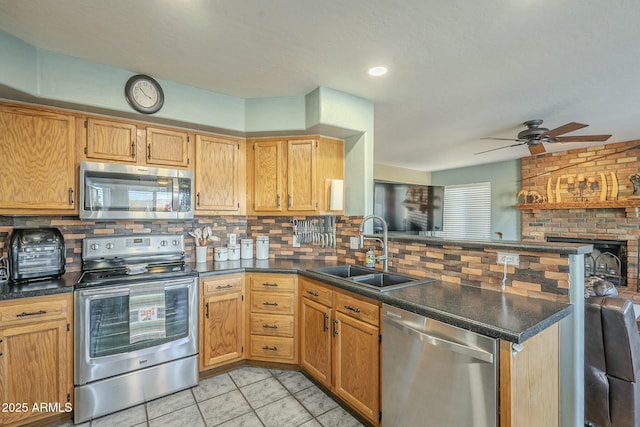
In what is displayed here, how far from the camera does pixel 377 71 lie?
88.6 inches

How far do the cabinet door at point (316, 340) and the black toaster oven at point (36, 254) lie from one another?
189cm

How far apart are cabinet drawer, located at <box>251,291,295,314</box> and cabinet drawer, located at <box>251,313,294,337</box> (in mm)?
46

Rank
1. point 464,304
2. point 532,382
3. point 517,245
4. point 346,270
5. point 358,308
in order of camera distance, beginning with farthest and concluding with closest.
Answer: point 346,270, point 358,308, point 517,245, point 464,304, point 532,382

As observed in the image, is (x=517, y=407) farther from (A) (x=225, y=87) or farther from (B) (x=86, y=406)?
(A) (x=225, y=87)

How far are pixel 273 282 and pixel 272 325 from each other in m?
0.38

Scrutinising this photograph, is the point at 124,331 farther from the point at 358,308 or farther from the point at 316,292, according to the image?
the point at 358,308

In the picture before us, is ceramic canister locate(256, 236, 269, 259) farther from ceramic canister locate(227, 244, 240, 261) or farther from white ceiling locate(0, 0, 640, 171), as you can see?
white ceiling locate(0, 0, 640, 171)

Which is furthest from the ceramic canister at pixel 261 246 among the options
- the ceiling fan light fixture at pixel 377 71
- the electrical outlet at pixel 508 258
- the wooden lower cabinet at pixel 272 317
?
the electrical outlet at pixel 508 258

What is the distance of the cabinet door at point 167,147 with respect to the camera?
258cm

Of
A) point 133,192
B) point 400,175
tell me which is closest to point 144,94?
point 133,192

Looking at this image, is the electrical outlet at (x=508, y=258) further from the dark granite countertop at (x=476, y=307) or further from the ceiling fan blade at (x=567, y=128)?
the ceiling fan blade at (x=567, y=128)

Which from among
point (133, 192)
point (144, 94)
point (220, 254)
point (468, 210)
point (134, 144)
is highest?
point (144, 94)

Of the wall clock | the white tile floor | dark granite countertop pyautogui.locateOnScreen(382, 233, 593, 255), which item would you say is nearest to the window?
dark granite countertop pyautogui.locateOnScreen(382, 233, 593, 255)

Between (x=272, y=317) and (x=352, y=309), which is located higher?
(x=352, y=309)
